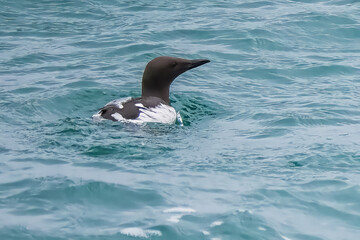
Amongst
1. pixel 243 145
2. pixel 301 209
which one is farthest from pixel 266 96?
pixel 301 209

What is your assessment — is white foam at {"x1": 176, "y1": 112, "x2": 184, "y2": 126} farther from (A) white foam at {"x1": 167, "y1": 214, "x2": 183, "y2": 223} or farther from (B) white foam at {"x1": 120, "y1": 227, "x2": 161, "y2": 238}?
(B) white foam at {"x1": 120, "y1": 227, "x2": 161, "y2": 238}

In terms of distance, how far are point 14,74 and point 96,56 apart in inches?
55.5

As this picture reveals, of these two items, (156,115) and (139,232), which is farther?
(156,115)

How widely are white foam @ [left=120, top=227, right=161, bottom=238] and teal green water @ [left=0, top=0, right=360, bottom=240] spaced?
0.01m

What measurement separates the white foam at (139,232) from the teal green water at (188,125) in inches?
0.5

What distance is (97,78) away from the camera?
1019 cm

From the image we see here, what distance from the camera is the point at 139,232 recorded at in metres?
5.14

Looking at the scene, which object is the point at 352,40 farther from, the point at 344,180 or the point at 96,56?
the point at 344,180

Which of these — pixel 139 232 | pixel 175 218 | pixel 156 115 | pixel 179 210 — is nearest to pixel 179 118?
pixel 156 115

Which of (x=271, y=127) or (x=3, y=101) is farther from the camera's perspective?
(x=3, y=101)

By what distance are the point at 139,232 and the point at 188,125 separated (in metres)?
3.21

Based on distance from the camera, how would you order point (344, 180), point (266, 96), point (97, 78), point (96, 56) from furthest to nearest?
1. point (96, 56)
2. point (97, 78)
3. point (266, 96)
4. point (344, 180)

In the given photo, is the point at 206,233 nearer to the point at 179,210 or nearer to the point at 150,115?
the point at 179,210

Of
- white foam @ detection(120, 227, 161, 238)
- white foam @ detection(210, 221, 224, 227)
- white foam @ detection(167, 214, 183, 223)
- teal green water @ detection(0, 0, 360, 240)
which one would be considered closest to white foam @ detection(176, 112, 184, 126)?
teal green water @ detection(0, 0, 360, 240)
